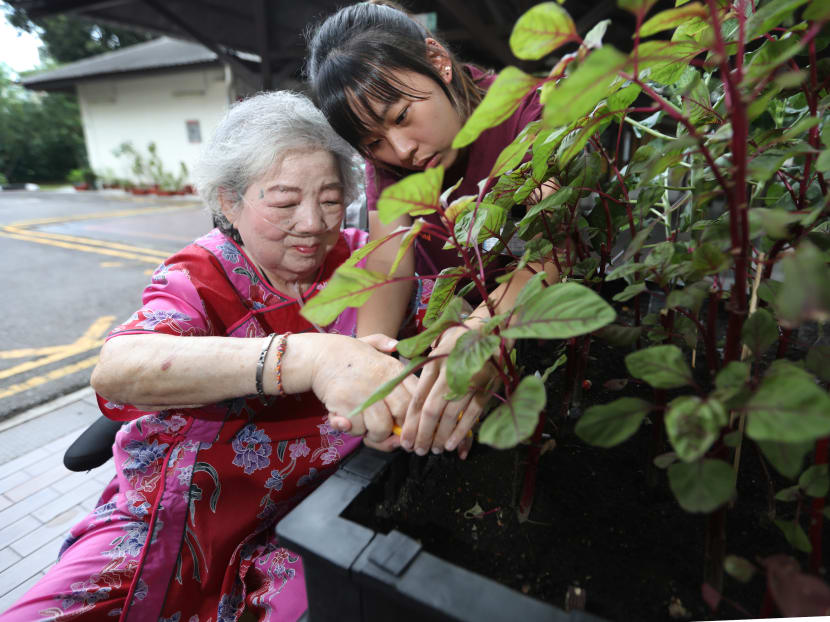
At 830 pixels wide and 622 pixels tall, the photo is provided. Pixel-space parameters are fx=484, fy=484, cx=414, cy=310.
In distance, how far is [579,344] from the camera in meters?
0.97

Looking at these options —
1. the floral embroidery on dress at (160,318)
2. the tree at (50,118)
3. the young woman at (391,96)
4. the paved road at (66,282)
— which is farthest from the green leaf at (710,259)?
the tree at (50,118)

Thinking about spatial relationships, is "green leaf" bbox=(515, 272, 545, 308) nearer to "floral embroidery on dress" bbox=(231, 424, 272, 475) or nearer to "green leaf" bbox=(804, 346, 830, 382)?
"green leaf" bbox=(804, 346, 830, 382)

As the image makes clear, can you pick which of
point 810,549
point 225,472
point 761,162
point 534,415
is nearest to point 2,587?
point 225,472

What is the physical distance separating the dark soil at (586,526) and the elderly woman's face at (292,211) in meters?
0.61

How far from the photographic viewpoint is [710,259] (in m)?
0.43

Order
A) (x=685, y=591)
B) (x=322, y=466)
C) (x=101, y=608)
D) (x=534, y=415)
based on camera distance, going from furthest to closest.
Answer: (x=322, y=466) < (x=101, y=608) < (x=685, y=591) < (x=534, y=415)

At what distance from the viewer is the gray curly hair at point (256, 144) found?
115cm

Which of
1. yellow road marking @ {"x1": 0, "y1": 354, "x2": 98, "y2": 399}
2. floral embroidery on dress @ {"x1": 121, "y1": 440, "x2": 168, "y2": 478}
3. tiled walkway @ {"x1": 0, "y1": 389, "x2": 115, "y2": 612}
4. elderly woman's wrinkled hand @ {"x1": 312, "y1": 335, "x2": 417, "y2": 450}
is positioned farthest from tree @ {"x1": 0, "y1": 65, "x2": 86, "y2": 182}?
elderly woman's wrinkled hand @ {"x1": 312, "y1": 335, "x2": 417, "y2": 450}

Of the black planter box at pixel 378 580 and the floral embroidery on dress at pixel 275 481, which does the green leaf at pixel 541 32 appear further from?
the floral embroidery on dress at pixel 275 481

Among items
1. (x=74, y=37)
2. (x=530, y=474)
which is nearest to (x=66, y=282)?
(x=530, y=474)

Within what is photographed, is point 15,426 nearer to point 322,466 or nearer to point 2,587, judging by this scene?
point 2,587

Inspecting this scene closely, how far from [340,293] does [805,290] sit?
0.38 m

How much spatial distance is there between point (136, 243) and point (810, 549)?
816 cm

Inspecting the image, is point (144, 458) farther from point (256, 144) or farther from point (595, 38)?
point (595, 38)
